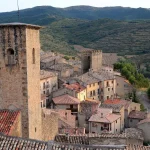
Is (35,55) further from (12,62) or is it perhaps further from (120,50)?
(120,50)

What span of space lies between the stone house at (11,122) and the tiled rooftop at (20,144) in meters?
2.31

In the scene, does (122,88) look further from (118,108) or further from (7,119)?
(7,119)

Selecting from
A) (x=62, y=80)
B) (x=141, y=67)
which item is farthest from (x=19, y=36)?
(x=141, y=67)

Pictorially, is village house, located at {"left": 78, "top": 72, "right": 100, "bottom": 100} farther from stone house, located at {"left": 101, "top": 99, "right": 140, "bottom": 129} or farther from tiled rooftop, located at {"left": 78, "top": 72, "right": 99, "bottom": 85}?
stone house, located at {"left": 101, "top": 99, "right": 140, "bottom": 129}

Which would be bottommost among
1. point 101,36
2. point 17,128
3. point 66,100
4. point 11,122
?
point 66,100

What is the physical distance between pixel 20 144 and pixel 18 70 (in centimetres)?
443

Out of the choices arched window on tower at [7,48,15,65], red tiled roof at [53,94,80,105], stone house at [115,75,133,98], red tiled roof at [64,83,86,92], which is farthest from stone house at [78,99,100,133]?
arched window on tower at [7,48,15,65]

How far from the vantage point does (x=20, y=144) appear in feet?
35.5

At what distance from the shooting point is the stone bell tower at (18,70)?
47.0ft

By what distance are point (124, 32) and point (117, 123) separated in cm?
6907

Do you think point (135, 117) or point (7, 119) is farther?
point (135, 117)

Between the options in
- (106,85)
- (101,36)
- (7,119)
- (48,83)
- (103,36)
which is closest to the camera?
(7,119)

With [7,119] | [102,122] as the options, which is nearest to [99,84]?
[102,122]

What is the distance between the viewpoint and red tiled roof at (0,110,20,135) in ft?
44.2
